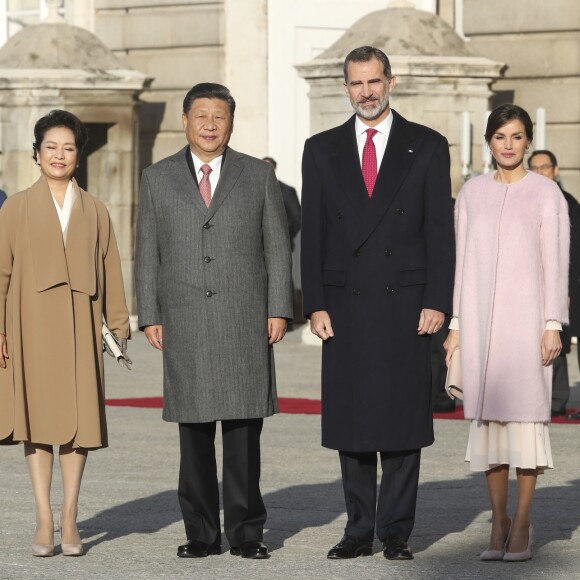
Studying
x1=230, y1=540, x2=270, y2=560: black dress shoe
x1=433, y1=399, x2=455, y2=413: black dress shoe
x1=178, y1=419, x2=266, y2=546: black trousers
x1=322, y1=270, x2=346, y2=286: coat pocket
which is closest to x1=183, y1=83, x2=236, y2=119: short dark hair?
x1=322, y1=270, x2=346, y2=286: coat pocket

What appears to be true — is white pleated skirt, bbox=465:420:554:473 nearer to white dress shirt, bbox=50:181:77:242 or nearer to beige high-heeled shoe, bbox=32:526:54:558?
beige high-heeled shoe, bbox=32:526:54:558

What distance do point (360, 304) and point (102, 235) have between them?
109 centimetres

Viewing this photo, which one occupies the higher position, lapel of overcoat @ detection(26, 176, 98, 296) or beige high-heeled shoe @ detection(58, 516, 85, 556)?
lapel of overcoat @ detection(26, 176, 98, 296)

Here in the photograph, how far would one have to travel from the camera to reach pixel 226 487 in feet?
28.2

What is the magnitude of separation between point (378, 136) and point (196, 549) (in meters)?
1.75

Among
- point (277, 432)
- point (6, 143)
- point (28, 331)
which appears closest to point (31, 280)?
point (28, 331)

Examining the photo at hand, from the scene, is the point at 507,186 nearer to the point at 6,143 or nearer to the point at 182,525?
the point at 182,525

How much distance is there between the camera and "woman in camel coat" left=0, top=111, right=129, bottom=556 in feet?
28.0

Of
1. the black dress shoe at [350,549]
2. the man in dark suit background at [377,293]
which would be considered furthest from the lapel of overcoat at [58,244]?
the black dress shoe at [350,549]

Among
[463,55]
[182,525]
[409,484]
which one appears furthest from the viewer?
[463,55]

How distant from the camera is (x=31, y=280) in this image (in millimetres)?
8570

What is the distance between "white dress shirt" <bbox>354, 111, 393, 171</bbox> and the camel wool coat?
111cm

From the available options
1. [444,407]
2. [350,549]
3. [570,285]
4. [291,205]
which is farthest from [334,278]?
[291,205]

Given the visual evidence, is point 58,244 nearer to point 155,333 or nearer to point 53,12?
point 155,333
